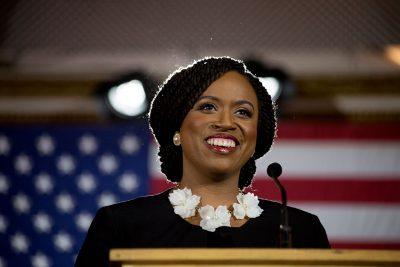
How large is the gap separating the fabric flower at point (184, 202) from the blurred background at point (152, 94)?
5.85 ft

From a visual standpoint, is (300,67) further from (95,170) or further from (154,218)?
(154,218)

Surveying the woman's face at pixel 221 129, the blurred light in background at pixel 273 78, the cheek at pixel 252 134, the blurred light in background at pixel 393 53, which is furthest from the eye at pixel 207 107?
the blurred light in background at pixel 393 53

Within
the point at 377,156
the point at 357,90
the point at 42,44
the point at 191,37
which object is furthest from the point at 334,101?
the point at 42,44

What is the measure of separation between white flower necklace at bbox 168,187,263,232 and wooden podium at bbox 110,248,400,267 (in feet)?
1.39

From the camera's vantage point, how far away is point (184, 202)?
1.76 metres

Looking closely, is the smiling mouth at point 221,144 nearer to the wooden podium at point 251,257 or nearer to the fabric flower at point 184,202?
the fabric flower at point 184,202

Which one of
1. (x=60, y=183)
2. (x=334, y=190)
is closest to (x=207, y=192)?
(x=334, y=190)

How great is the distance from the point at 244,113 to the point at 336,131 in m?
2.16

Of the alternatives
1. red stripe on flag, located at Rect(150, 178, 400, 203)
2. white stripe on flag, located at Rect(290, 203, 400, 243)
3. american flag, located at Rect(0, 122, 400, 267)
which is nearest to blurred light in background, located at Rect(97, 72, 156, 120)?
american flag, located at Rect(0, 122, 400, 267)

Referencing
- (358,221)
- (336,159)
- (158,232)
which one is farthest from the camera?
(336,159)

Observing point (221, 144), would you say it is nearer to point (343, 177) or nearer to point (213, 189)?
point (213, 189)

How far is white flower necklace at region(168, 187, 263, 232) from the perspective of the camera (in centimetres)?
172

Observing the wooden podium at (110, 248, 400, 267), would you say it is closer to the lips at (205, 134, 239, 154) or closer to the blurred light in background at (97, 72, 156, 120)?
the lips at (205, 134, 239, 154)

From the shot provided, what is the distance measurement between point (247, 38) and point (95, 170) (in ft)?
3.78
